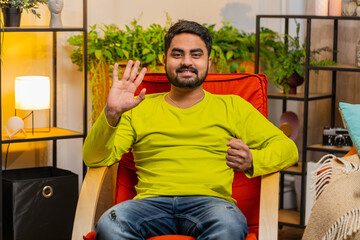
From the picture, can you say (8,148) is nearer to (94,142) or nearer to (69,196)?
(69,196)

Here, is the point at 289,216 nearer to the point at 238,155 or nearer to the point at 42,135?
the point at 42,135

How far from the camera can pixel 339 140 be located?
338cm

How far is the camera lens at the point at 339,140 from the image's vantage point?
3.37 metres

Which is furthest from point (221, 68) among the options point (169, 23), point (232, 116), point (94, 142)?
point (94, 142)

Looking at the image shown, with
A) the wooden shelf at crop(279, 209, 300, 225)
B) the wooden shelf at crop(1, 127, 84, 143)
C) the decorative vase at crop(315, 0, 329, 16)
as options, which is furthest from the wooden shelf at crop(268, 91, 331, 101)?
the wooden shelf at crop(1, 127, 84, 143)

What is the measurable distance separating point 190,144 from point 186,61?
0.30 meters

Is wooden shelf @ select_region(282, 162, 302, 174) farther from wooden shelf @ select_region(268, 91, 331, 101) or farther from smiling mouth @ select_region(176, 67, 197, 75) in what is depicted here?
smiling mouth @ select_region(176, 67, 197, 75)

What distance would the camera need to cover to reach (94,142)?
2.18 m

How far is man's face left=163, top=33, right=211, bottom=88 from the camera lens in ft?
7.56

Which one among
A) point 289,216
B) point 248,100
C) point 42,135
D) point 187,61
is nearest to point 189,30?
point 187,61

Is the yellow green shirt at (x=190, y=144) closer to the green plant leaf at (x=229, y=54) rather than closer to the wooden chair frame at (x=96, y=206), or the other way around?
the wooden chair frame at (x=96, y=206)

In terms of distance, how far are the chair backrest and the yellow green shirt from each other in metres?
0.14

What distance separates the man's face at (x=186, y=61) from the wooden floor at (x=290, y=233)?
1.51 metres

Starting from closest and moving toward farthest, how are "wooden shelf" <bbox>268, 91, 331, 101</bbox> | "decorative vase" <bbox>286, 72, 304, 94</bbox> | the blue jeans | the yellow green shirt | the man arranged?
the blue jeans → the man → the yellow green shirt → "wooden shelf" <bbox>268, 91, 331, 101</bbox> → "decorative vase" <bbox>286, 72, 304, 94</bbox>
